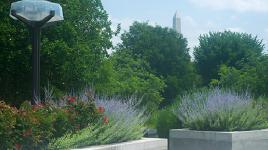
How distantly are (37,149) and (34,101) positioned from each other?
1.83 metres

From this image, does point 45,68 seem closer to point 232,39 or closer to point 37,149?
point 37,149

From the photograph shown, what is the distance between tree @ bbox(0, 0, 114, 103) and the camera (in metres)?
17.1

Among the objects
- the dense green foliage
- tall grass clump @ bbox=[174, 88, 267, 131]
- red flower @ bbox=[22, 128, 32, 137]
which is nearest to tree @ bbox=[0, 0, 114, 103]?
the dense green foliage

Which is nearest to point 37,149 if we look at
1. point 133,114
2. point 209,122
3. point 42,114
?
point 42,114

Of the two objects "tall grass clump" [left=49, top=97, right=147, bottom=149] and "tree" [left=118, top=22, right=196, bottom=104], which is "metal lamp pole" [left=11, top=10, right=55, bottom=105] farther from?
"tree" [left=118, top=22, right=196, bottom=104]

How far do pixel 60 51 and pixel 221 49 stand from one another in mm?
31087

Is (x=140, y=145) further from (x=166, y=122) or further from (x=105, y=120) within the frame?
(x=166, y=122)

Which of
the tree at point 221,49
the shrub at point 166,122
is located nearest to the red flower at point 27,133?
the shrub at point 166,122

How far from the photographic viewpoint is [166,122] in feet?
42.9

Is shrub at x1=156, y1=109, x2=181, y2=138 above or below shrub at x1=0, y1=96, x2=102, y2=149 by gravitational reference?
below

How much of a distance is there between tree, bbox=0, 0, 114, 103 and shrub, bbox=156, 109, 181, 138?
5.10 m

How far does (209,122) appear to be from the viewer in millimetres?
10945

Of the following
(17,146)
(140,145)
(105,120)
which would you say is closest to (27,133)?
(17,146)

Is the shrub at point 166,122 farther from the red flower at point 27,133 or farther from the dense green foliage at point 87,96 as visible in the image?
the red flower at point 27,133
